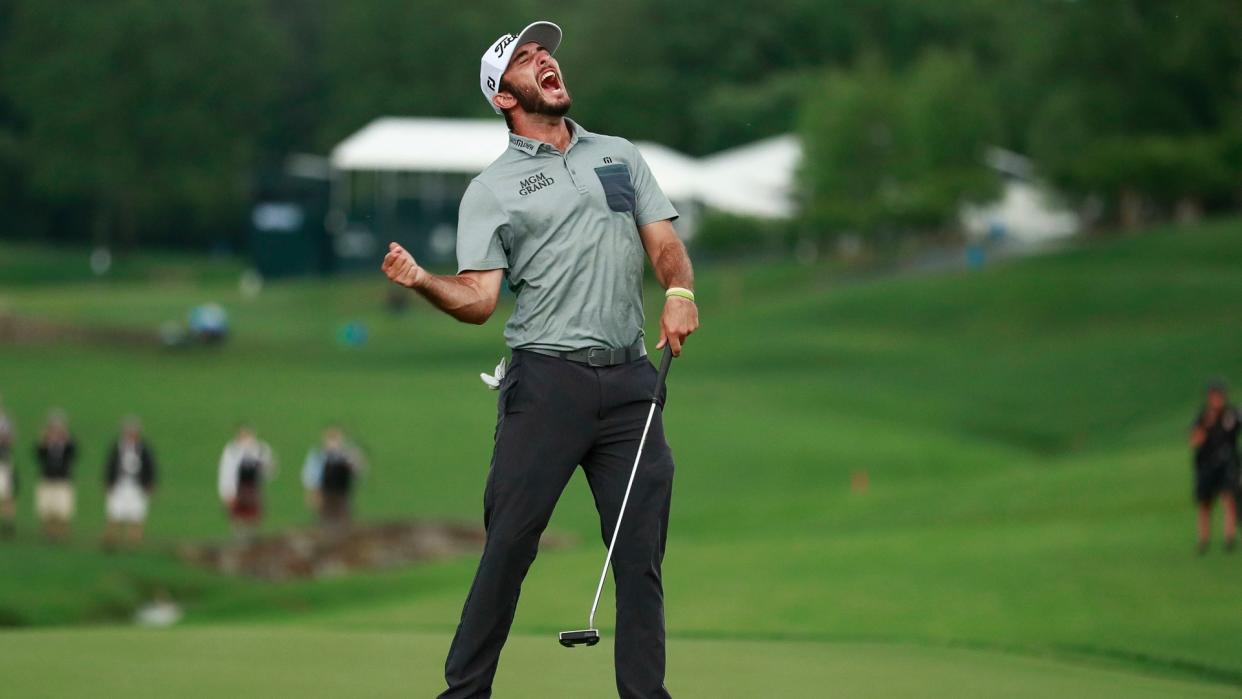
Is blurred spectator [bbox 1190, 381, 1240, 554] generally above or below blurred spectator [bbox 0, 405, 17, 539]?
below

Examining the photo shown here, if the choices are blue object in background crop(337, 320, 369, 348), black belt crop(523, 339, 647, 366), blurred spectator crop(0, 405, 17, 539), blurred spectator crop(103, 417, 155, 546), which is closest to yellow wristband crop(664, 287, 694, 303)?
black belt crop(523, 339, 647, 366)

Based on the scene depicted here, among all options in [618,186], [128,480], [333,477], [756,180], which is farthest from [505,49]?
[756,180]

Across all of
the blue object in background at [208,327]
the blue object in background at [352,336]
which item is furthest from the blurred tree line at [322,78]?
the blue object in background at [208,327]

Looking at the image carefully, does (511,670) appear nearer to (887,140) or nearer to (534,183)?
(534,183)

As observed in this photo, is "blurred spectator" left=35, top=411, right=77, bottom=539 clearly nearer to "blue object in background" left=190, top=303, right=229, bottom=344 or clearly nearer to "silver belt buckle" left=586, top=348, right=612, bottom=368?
"silver belt buckle" left=586, top=348, right=612, bottom=368

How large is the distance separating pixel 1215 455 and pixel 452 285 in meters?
13.8

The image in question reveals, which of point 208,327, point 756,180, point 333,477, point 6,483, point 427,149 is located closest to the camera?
point 6,483

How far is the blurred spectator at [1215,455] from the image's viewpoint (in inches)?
715

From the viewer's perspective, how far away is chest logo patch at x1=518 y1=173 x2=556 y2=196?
6.27 meters

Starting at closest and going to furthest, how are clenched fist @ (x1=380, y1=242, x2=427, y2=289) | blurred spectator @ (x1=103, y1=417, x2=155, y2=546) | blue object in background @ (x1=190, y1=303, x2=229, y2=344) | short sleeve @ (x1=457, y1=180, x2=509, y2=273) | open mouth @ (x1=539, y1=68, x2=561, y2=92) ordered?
clenched fist @ (x1=380, y1=242, x2=427, y2=289) → short sleeve @ (x1=457, y1=180, x2=509, y2=273) → open mouth @ (x1=539, y1=68, x2=561, y2=92) → blurred spectator @ (x1=103, y1=417, x2=155, y2=546) → blue object in background @ (x1=190, y1=303, x2=229, y2=344)

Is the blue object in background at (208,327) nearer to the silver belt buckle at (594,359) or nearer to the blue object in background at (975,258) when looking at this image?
the blue object in background at (975,258)

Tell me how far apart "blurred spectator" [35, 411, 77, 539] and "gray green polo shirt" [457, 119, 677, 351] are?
73.1 ft

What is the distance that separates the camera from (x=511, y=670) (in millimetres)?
7836

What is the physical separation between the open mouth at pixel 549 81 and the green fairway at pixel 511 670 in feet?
7.55
